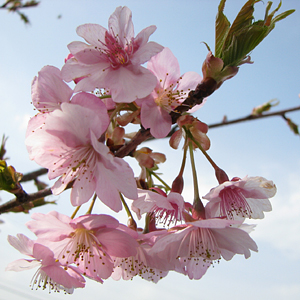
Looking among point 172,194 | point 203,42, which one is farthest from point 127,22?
point 172,194

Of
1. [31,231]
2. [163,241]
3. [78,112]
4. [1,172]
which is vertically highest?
[78,112]

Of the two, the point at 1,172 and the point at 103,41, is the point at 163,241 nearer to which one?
the point at 103,41

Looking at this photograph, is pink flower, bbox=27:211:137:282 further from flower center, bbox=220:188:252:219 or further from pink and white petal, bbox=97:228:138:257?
flower center, bbox=220:188:252:219

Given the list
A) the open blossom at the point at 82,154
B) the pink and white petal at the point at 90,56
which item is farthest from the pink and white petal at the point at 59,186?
the pink and white petal at the point at 90,56

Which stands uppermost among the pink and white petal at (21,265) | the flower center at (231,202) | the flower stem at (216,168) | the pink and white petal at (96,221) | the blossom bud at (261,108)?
the blossom bud at (261,108)

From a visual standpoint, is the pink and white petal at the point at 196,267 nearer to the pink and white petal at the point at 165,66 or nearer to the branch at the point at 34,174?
the pink and white petal at the point at 165,66

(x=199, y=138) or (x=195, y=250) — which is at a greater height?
(x=199, y=138)

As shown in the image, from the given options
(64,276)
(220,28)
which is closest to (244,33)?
(220,28)

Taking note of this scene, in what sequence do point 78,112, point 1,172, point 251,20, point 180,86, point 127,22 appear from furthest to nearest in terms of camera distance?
1. point 1,172
2. point 180,86
3. point 127,22
4. point 251,20
5. point 78,112
